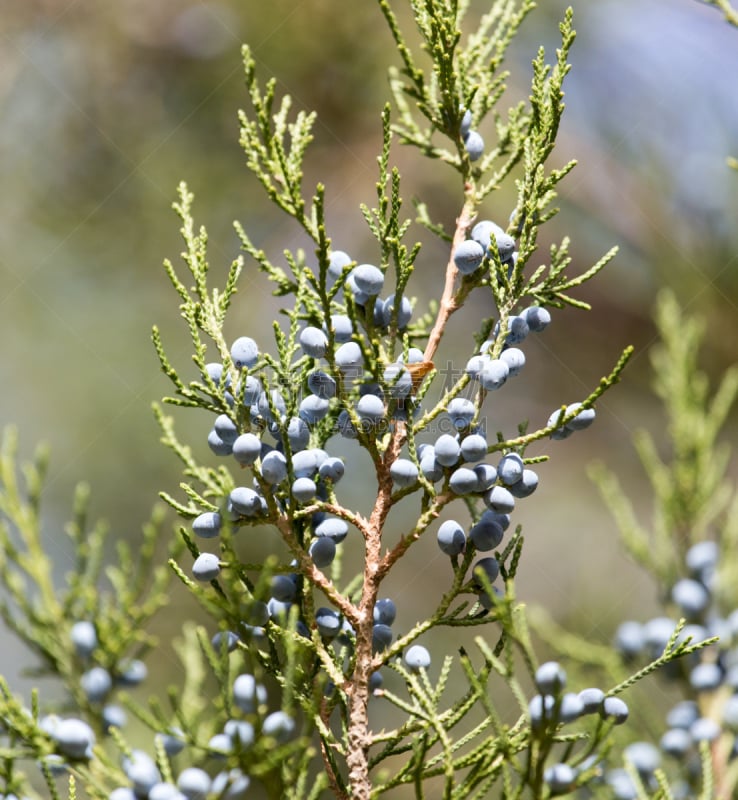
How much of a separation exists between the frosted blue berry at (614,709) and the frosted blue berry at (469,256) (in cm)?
41

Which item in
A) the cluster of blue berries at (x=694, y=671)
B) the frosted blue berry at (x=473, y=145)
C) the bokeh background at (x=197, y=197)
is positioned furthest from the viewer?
the bokeh background at (x=197, y=197)

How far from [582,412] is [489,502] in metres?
0.12

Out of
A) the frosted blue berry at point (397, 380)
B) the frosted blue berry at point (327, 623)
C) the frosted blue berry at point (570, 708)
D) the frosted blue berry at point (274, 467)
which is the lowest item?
the frosted blue berry at point (570, 708)

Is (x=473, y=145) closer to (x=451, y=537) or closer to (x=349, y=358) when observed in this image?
(x=349, y=358)

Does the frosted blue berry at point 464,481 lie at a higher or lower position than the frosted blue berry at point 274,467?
lower

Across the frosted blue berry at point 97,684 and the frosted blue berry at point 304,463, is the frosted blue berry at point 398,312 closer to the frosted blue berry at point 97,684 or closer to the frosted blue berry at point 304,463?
the frosted blue berry at point 304,463

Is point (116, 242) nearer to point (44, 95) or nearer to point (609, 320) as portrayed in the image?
point (44, 95)

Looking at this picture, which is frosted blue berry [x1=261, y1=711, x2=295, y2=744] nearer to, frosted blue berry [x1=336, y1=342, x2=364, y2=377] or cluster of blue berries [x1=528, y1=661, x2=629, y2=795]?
cluster of blue berries [x1=528, y1=661, x2=629, y2=795]

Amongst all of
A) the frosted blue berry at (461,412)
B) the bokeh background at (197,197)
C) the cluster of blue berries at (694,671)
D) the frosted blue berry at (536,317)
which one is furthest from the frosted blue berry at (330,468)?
the bokeh background at (197,197)

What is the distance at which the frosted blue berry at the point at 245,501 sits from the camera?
2.41 ft

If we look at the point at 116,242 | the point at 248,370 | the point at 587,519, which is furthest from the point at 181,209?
the point at 587,519

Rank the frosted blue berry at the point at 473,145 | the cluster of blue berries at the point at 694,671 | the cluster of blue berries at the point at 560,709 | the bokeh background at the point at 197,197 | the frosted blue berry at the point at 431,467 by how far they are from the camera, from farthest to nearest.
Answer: the bokeh background at the point at 197,197 < the cluster of blue berries at the point at 694,671 < the frosted blue berry at the point at 473,145 < the frosted blue berry at the point at 431,467 < the cluster of blue berries at the point at 560,709

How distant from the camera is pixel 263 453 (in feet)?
2.54

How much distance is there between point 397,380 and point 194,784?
1.36 feet
